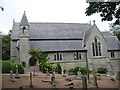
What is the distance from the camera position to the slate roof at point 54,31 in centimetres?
3412

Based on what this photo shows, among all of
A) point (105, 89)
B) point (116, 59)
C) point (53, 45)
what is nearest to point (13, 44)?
point (53, 45)

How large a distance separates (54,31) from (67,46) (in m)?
5.21

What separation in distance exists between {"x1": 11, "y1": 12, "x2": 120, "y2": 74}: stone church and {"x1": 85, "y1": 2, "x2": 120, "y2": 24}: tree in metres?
19.1

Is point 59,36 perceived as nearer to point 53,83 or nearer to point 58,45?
point 58,45

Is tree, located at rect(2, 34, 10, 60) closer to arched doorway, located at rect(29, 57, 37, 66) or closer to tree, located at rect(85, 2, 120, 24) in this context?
arched doorway, located at rect(29, 57, 37, 66)

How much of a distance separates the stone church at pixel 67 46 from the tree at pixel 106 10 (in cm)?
1909

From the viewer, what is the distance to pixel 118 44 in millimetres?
35562

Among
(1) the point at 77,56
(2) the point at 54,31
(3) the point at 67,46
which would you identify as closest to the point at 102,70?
(1) the point at 77,56

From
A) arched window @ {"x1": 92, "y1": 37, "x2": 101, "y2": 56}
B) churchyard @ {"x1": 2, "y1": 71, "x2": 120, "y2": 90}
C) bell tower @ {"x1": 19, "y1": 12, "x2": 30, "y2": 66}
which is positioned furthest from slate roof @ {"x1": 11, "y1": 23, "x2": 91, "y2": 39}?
churchyard @ {"x1": 2, "y1": 71, "x2": 120, "y2": 90}

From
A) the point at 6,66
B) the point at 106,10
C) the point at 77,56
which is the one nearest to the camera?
the point at 106,10

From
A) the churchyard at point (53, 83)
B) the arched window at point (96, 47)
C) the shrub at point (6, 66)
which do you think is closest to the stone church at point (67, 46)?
the arched window at point (96, 47)

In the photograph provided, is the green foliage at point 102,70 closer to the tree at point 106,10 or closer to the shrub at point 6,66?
the shrub at point 6,66

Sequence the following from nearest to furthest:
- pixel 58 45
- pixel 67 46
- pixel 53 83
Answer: pixel 53 83 → pixel 58 45 → pixel 67 46

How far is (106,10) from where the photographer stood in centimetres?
1225
